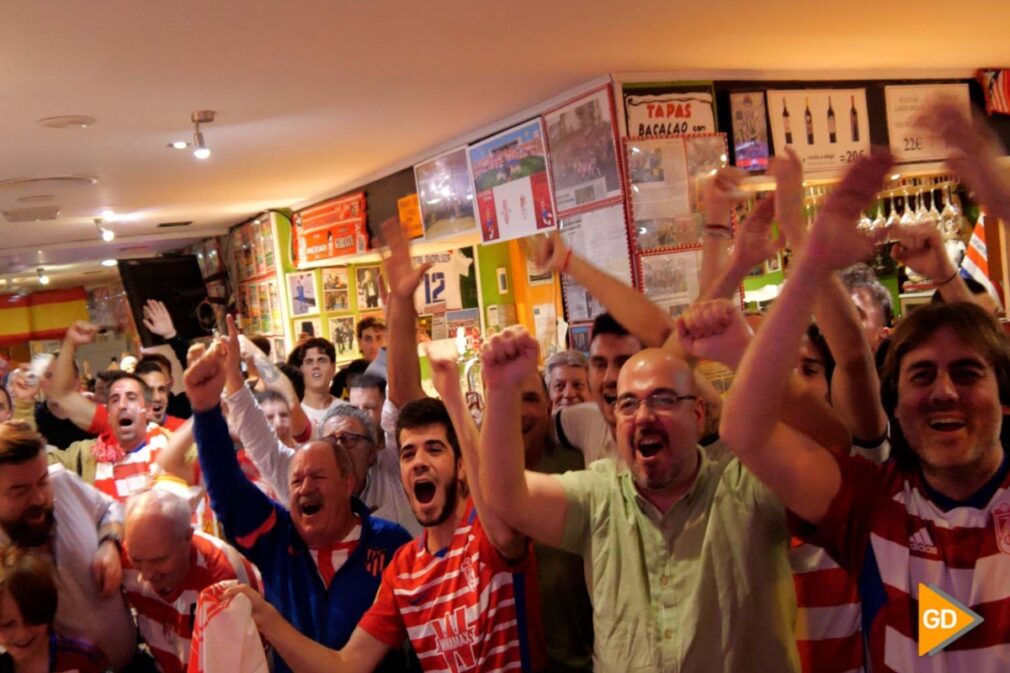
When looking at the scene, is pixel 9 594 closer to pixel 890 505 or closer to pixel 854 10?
pixel 890 505

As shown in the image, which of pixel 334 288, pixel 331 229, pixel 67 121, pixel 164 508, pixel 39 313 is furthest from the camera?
pixel 39 313

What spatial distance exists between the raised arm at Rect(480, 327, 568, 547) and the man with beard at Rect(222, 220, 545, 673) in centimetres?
8

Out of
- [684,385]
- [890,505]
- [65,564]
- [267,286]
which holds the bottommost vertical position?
[65,564]

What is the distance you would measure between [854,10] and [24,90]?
3.66 m

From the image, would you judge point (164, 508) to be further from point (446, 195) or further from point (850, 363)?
point (446, 195)

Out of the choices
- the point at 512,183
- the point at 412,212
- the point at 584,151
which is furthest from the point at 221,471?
the point at 412,212

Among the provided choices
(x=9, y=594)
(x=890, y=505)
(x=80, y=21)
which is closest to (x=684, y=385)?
(x=890, y=505)

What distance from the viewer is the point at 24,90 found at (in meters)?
3.83

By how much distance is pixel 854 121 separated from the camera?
17.3ft

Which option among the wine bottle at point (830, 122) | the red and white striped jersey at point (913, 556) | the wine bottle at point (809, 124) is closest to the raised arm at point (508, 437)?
the red and white striped jersey at point (913, 556)

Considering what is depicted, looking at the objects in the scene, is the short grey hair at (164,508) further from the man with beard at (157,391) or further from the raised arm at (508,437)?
the man with beard at (157,391)

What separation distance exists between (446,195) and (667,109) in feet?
6.45

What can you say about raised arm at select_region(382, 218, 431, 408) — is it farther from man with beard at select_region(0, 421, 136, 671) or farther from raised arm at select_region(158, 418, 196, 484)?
raised arm at select_region(158, 418, 196, 484)

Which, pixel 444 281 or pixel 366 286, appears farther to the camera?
pixel 366 286
